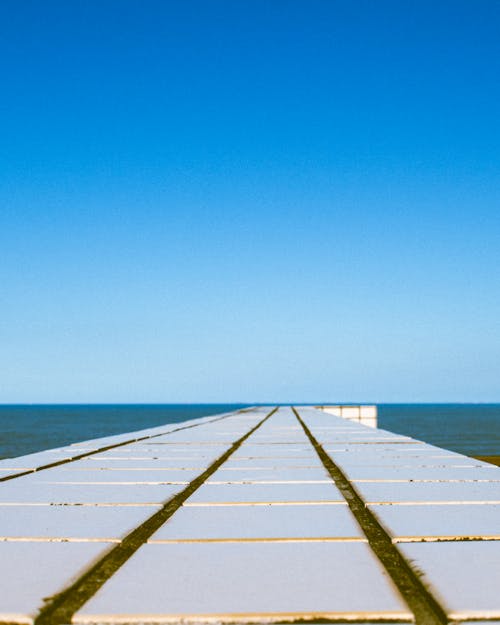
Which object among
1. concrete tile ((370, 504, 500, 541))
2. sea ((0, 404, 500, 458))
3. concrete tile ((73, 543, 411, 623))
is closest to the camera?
concrete tile ((73, 543, 411, 623))

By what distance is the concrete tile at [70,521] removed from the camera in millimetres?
1354

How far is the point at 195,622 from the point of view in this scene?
2.82 ft

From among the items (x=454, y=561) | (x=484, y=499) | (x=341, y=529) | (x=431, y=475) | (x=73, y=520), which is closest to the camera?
(x=454, y=561)

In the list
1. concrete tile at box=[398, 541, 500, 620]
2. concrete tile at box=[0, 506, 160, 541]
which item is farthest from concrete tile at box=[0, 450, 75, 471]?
concrete tile at box=[398, 541, 500, 620]

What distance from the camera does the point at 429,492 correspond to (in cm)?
191

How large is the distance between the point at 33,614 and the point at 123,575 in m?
0.21

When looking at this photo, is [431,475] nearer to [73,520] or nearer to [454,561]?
[454,561]

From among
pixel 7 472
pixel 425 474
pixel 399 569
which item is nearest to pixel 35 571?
pixel 399 569

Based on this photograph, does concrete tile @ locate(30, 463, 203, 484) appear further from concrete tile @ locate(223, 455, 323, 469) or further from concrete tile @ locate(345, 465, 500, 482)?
concrete tile @ locate(345, 465, 500, 482)

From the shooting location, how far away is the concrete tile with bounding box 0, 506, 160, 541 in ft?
4.44

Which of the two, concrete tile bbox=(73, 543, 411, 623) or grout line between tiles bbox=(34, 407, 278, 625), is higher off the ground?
concrete tile bbox=(73, 543, 411, 623)

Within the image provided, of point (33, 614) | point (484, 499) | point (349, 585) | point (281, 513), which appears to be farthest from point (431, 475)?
point (33, 614)

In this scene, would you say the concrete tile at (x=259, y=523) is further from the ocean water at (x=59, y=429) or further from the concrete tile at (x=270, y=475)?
the ocean water at (x=59, y=429)

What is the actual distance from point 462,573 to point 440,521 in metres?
0.45
